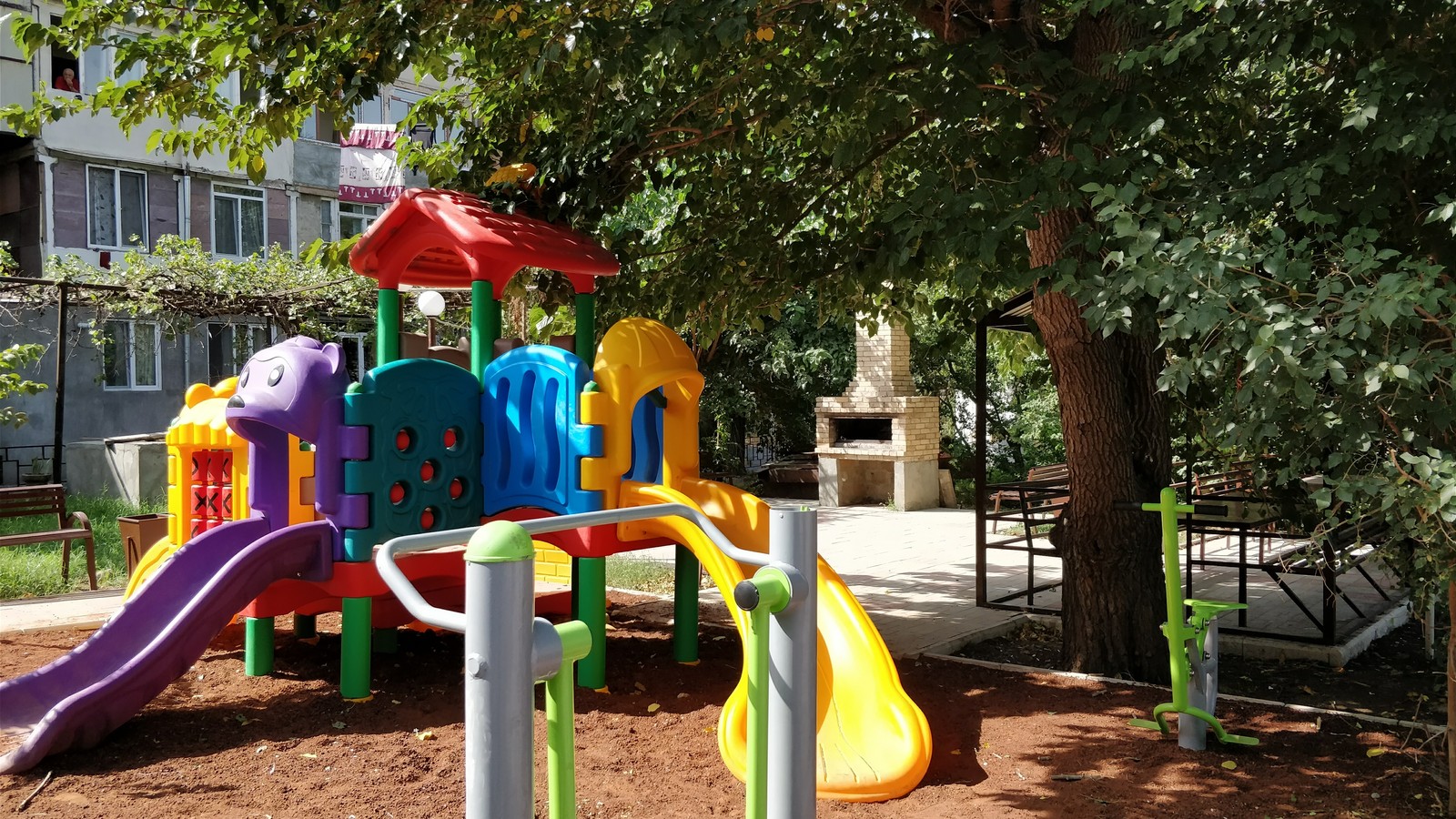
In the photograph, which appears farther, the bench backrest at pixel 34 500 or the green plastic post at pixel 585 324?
the bench backrest at pixel 34 500

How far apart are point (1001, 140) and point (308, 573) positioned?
4022 mm

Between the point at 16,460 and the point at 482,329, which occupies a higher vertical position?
the point at 482,329

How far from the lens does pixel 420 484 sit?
590cm

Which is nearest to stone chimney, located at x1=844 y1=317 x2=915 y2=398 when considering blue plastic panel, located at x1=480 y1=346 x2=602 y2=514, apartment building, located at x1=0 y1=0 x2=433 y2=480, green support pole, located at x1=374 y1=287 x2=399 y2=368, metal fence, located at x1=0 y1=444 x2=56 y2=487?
apartment building, located at x1=0 y1=0 x2=433 y2=480

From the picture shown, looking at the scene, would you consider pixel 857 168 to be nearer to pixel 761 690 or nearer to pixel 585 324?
pixel 585 324

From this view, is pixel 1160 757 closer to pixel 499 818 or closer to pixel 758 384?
pixel 499 818

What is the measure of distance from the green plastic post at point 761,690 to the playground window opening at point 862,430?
15.3 metres

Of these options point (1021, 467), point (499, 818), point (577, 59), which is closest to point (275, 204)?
point (1021, 467)

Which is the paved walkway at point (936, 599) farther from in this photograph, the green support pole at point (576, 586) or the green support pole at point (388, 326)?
the green support pole at point (388, 326)

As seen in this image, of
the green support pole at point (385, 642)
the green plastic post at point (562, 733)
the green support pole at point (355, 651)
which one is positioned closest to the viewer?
the green plastic post at point (562, 733)

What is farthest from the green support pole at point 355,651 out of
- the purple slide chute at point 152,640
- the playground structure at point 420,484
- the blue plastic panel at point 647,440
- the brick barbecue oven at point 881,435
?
the brick barbecue oven at point 881,435

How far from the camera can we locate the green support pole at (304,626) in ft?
23.0

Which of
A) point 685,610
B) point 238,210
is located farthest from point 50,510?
point 238,210

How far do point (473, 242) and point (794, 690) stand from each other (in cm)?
420
